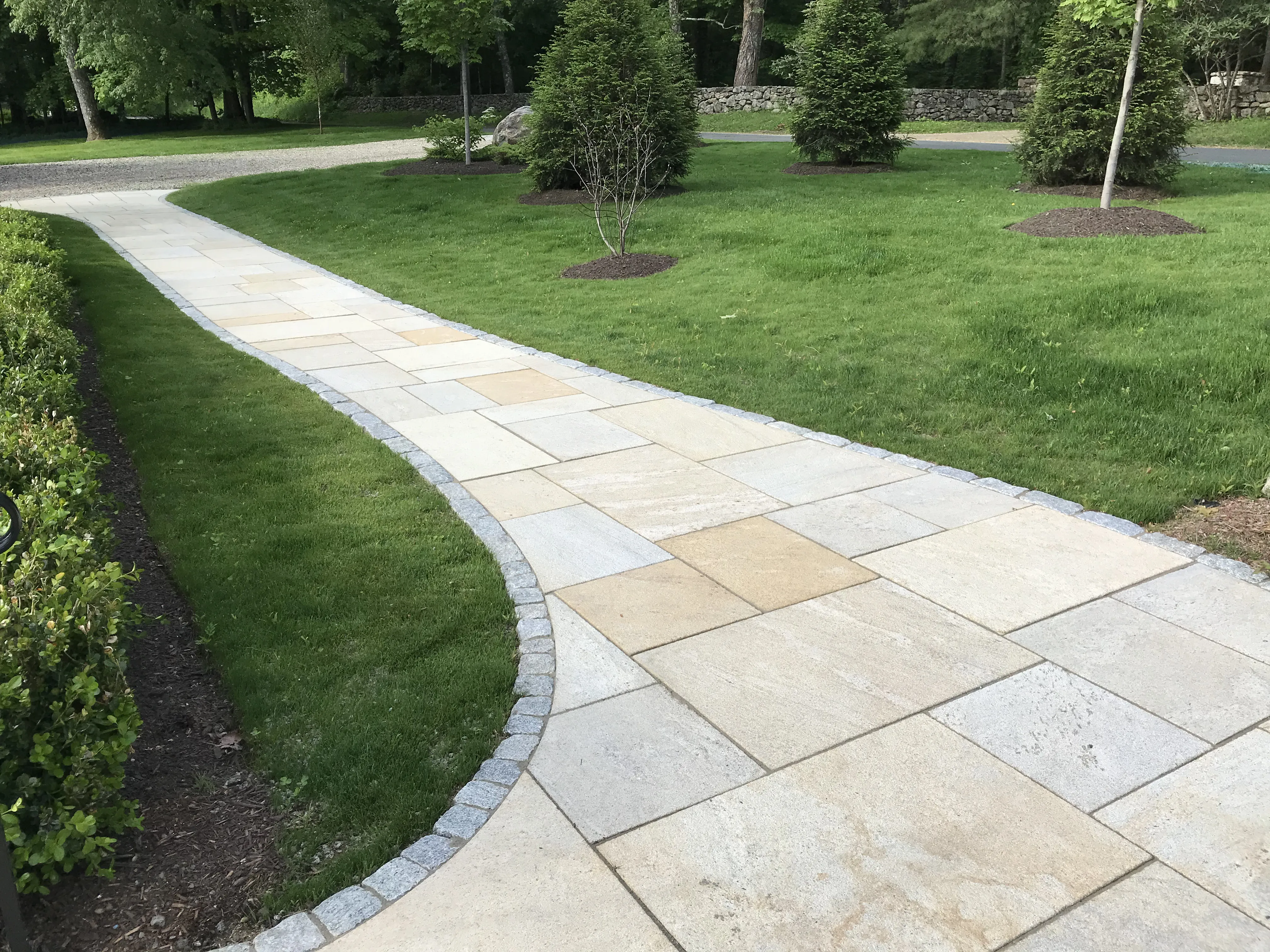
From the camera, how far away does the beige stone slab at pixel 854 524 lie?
14.8 ft

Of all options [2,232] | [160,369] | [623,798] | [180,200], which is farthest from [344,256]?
[623,798]

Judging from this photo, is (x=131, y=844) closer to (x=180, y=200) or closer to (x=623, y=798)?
(x=623, y=798)

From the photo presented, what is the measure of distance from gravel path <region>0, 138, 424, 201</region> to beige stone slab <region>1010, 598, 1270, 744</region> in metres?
21.8

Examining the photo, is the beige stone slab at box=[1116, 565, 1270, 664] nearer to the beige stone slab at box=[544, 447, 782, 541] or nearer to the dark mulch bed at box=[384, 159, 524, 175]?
the beige stone slab at box=[544, 447, 782, 541]

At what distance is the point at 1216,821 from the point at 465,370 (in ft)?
19.8

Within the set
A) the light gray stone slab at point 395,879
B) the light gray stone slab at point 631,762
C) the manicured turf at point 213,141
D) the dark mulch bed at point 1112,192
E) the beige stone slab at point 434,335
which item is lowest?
the light gray stone slab at point 395,879

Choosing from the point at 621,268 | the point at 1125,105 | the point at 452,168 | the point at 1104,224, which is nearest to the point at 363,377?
the point at 621,268

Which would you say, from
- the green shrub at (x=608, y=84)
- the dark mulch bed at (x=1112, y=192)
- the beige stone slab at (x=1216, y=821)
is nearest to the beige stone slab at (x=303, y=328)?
the green shrub at (x=608, y=84)

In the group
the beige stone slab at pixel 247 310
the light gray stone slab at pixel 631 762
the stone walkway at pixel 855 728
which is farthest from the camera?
the beige stone slab at pixel 247 310

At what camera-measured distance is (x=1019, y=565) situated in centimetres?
425

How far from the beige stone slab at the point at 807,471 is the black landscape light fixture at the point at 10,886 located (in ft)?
12.0

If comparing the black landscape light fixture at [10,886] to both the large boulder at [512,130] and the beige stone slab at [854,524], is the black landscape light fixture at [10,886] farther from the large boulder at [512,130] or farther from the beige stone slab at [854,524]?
the large boulder at [512,130]

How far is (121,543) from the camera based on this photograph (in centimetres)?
464

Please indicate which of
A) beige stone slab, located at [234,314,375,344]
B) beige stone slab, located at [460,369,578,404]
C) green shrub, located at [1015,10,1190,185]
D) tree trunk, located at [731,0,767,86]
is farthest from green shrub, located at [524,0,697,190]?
tree trunk, located at [731,0,767,86]
